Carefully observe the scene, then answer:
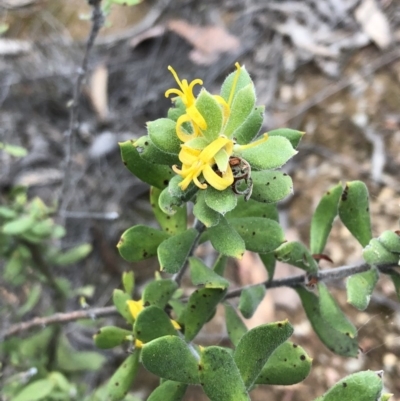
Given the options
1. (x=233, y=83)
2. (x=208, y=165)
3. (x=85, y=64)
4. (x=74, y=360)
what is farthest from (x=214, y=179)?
(x=74, y=360)

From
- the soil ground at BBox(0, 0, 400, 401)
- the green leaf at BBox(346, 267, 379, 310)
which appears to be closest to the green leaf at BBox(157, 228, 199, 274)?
the green leaf at BBox(346, 267, 379, 310)

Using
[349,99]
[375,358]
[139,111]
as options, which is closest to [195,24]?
[139,111]

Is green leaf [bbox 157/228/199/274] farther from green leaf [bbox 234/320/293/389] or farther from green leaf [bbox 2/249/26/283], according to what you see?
green leaf [bbox 2/249/26/283]

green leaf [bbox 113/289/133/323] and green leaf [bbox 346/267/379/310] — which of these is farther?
green leaf [bbox 113/289/133/323]

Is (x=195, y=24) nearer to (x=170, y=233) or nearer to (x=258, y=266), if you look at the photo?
(x=258, y=266)

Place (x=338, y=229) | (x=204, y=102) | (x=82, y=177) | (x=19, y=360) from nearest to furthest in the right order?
(x=204, y=102) → (x=19, y=360) → (x=338, y=229) → (x=82, y=177)

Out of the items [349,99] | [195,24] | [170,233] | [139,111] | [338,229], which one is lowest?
[338,229]

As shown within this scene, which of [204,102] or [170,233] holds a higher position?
[204,102]
